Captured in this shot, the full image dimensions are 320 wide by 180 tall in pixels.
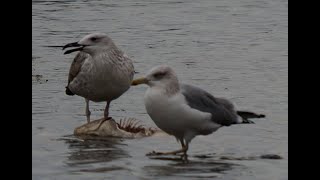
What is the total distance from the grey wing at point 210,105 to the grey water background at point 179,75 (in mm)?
409

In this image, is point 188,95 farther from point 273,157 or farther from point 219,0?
point 219,0

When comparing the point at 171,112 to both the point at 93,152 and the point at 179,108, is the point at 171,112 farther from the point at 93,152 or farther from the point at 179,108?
the point at 93,152

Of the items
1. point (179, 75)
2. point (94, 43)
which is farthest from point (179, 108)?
point (179, 75)

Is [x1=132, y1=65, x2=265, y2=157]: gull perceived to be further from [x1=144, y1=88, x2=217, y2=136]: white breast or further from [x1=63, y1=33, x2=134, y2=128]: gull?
[x1=63, y1=33, x2=134, y2=128]: gull

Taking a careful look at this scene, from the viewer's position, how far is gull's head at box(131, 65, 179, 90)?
1017 centimetres

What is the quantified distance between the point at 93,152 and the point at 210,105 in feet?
4.80

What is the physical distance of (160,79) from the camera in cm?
1022

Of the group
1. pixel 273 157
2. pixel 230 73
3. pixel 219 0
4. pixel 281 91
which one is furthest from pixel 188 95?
pixel 219 0

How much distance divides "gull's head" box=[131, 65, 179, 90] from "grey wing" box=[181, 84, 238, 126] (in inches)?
8.5

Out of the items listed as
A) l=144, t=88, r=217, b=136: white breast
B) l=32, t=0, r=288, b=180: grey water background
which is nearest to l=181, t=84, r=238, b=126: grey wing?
l=144, t=88, r=217, b=136: white breast

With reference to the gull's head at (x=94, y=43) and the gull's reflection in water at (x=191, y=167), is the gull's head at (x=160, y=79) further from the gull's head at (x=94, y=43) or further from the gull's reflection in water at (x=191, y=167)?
the gull's head at (x=94, y=43)

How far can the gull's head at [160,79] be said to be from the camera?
10.2 m

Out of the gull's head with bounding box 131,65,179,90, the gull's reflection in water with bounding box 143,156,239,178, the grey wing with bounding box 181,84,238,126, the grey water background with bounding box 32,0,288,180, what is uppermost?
the gull's head with bounding box 131,65,179,90

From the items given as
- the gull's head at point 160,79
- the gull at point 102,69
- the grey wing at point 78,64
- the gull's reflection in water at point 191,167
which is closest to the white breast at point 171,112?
the gull's head at point 160,79
